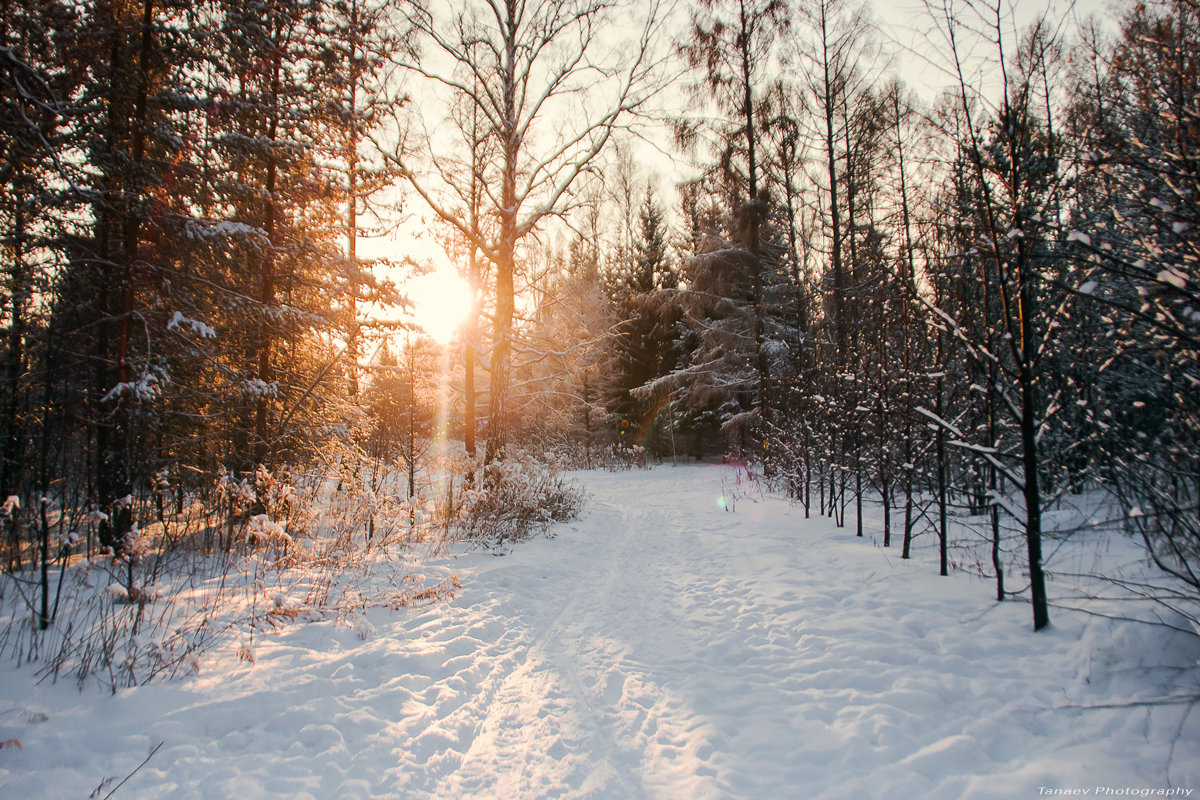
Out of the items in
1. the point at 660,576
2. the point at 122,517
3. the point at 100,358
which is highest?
the point at 100,358

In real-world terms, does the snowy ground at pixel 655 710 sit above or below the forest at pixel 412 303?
below

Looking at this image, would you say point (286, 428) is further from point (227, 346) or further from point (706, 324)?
point (706, 324)

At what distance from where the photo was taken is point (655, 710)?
360cm

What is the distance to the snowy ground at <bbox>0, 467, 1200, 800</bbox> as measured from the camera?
8.70ft

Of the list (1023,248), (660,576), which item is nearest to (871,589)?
Result: (660,576)

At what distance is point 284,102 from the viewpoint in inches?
311

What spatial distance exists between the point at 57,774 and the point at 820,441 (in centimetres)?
1077

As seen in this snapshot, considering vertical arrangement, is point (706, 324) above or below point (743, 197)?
below

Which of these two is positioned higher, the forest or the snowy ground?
the forest

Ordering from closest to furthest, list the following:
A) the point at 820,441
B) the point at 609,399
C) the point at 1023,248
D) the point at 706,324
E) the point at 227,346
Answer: the point at 1023,248, the point at 227,346, the point at 820,441, the point at 706,324, the point at 609,399

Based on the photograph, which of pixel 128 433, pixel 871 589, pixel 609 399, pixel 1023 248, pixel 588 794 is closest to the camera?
pixel 588 794

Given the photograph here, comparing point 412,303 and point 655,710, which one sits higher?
point 412,303

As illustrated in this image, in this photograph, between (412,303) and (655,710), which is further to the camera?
(412,303)

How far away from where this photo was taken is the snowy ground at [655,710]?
2650mm
